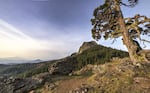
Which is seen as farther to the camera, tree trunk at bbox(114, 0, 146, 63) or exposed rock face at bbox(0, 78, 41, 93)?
tree trunk at bbox(114, 0, 146, 63)

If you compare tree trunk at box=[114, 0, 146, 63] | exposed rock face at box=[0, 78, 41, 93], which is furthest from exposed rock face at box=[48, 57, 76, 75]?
tree trunk at box=[114, 0, 146, 63]

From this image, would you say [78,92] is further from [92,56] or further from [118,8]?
[92,56]

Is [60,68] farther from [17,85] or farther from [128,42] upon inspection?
[128,42]

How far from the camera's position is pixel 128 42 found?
28.2 m

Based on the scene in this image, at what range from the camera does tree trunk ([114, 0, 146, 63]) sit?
91.9 feet

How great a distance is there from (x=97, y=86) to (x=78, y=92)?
2141mm

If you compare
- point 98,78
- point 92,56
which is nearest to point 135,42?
point 98,78

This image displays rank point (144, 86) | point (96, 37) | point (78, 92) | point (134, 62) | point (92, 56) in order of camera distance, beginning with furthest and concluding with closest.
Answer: point (92, 56) < point (96, 37) < point (134, 62) < point (78, 92) < point (144, 86)

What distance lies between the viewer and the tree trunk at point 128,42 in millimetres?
28000

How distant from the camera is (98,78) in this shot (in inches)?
986

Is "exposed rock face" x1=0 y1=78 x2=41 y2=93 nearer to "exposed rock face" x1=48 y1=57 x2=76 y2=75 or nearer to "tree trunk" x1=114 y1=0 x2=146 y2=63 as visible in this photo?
"exposed rock face" x1=48 y1=57 x2=76 y2=75

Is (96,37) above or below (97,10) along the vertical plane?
below

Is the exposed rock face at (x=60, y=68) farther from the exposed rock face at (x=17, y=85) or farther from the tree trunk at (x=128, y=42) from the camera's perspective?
the tree trunk at (x=128, y=42)

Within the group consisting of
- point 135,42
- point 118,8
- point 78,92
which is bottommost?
point 78,92
